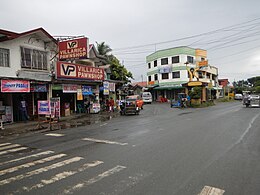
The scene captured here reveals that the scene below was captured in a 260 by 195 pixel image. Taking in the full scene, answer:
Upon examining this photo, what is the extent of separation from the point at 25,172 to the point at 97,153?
228 cm

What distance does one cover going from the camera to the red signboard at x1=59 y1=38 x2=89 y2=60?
17406 millimetres

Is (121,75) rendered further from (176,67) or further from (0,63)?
(0,63)

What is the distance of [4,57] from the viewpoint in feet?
49.9

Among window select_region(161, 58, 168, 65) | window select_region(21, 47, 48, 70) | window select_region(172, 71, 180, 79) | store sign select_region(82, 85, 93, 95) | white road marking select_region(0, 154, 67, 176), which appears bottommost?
white road marking select_region(0, 154, 67, 176)

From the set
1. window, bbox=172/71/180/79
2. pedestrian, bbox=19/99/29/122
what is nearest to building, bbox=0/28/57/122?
pedestrian, bbox=19/99/29/122

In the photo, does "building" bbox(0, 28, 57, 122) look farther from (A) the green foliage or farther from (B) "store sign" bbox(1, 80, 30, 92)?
(A) the green foliage

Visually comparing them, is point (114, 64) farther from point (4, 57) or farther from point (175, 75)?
point (4, 57)

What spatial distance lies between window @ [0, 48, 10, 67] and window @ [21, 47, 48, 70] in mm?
1110

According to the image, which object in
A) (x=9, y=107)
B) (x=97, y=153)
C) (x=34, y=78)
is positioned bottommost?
(x=97, y=153)

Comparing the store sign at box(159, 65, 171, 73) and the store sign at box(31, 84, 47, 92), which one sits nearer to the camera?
the store sign at box(31, 84, 47, 92)

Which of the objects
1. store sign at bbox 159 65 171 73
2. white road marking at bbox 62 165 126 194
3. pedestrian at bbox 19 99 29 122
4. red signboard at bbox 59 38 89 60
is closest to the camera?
white road marking at bbox 62 165 126 194

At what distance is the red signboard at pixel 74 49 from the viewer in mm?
17406

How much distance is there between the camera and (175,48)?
153ft

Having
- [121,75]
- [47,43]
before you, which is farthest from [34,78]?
[121,75]
